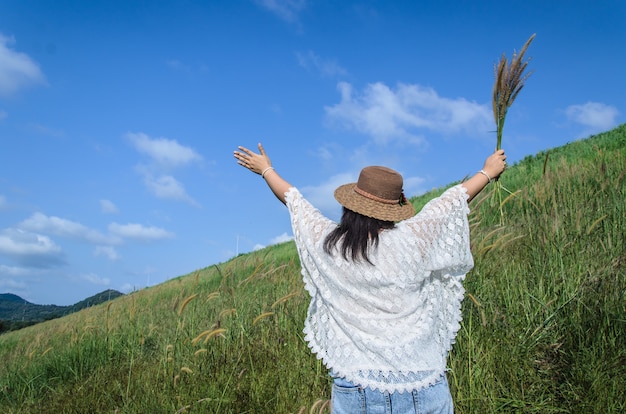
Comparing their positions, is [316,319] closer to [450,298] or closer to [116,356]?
[450,298]

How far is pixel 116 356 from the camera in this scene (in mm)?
6566

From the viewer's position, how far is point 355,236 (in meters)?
2.49

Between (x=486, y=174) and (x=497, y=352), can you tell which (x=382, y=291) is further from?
(x=497, y=352)

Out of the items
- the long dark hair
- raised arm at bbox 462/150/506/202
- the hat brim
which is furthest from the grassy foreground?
the hat brim

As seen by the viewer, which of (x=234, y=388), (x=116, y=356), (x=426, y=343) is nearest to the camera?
(x=426, y=343)

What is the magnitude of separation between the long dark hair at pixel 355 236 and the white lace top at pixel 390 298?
0.14 feet

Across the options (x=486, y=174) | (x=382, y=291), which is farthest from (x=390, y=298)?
(x=486, y=174)

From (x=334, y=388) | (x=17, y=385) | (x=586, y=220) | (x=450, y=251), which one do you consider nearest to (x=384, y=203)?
(x=450, y=251)

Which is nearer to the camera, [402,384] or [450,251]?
[402,384]

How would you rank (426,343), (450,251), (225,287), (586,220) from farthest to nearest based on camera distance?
(225,287) → (586,220) → (450,251) → (426,343)

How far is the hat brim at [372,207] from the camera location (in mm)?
2469

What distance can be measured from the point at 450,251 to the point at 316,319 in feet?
2.63

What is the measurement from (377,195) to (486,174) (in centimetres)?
91

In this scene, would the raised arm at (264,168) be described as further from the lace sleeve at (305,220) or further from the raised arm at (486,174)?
the raised arm at (486,174)
